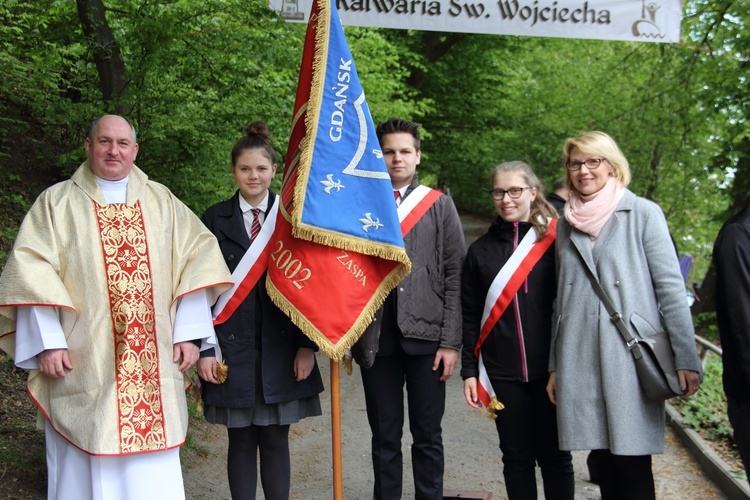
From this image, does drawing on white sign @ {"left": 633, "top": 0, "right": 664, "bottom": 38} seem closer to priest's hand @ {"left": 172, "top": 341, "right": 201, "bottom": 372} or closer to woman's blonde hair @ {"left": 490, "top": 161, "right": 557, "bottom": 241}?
woman's blonde hair @ {"left": 490, "top": 161, "right": 557, "bottom": 241}

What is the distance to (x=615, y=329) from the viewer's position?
364 centimetres

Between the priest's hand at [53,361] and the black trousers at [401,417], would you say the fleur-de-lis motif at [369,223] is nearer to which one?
the black trousers at [401,417]

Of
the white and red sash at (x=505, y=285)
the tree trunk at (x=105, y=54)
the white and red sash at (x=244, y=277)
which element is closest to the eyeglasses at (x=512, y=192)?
the white and red sash at (x=505, y=285)

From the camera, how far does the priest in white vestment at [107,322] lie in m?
3.49

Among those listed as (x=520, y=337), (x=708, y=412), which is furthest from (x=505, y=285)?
(x=708, y=412)

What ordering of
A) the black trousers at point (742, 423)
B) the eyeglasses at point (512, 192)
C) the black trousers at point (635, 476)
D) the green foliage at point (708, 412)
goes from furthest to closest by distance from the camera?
the green foliage at point (708, 412) → the eyeglasses at point (512, 192) → the black trousers at point (635, 476) → the black trousers at point (742, 423)

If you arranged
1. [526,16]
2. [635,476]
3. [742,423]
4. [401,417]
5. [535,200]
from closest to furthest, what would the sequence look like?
1. [742,423]
2. [635,476]
3. [535,200]
4. [401,417]
5. [526,16]

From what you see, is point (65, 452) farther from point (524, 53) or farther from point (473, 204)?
point (473, 204)

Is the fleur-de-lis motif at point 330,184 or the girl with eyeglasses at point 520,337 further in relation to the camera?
the girl with eyeglasses at point 520,337

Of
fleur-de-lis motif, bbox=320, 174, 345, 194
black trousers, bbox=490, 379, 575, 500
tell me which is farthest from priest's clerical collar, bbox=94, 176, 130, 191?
black trousers, bbox=490, 379, 575, 500

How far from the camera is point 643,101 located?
11500mm

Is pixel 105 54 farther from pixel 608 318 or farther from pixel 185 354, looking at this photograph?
pixel 608 318

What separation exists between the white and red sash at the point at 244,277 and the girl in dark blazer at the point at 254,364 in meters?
0.03

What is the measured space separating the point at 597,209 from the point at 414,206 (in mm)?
971
